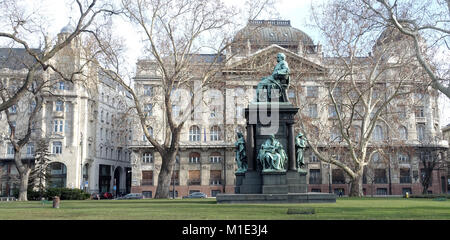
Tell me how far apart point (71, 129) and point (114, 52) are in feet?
117

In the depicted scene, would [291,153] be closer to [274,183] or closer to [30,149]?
[274,183]

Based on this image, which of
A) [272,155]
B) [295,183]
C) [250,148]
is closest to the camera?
[272,155]

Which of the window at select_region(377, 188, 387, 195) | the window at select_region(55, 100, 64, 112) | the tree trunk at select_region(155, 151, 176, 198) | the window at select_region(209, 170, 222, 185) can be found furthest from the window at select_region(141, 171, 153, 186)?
the window at select_region(377, 188, 387, 195)

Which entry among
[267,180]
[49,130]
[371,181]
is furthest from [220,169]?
[267,180]

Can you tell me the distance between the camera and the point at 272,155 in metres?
→ 18.4

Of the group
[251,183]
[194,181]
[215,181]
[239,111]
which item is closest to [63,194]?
[251,183]

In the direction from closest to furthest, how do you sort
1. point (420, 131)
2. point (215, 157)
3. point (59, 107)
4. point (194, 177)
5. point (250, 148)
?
point (250, 148) → point (194, 177) → point (215, 157) → point (420, 131) → point (59, 107)

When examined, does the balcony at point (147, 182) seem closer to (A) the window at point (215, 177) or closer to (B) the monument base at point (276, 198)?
(A) the window at point (215, 177)

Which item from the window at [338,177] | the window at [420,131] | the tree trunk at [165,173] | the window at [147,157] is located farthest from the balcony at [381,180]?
the tree trunk at [165,173]

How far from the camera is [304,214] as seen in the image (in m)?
12.0

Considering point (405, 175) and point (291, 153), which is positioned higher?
point (291, 153)

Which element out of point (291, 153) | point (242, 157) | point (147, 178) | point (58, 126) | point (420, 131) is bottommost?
point (147, 178)

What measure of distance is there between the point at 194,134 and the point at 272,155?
43.5m

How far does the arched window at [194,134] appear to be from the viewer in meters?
61.4
